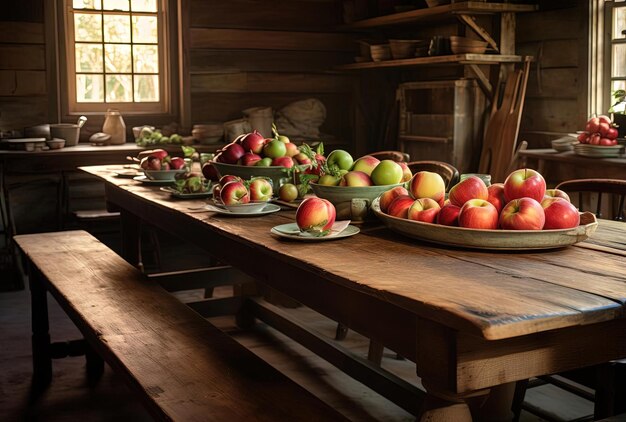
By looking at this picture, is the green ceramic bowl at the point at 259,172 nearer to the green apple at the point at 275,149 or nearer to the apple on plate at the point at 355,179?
the green apple at the point at 275,149

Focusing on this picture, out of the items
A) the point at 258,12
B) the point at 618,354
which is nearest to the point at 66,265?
the point at 618,354

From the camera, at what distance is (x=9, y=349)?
3895mm

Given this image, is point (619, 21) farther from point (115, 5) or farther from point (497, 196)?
point (115, 5)

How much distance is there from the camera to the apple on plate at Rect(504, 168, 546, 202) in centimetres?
196

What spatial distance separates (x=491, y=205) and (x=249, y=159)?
49.5 inches

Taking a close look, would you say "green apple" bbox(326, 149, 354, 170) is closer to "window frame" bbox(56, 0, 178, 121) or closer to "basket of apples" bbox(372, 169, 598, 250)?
"basket of apples" bbox(372, 169, 598, 250)

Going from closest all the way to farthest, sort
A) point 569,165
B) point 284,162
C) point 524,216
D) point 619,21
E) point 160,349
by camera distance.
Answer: point 524,216 → point 160,349 → point 284,162 → point 569,165 → point 619,21

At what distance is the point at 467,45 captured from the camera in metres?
5.01

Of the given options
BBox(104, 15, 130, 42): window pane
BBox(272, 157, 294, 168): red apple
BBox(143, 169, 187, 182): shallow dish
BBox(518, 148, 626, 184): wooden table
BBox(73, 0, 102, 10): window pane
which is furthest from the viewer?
BBox(104, 15, 130, 42): window pane

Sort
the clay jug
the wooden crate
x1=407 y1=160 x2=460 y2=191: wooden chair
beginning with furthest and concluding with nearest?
1. the clay jug
2. the wooden crate
3. x1=407 y1=160 x2=460 y2=191: wooden chair

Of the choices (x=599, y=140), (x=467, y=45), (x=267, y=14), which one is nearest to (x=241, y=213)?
(x=599, y=140)

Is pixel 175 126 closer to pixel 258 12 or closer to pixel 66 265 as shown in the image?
pixel 258 12

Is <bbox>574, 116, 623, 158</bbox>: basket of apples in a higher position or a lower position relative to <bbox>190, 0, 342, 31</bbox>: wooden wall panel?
lower

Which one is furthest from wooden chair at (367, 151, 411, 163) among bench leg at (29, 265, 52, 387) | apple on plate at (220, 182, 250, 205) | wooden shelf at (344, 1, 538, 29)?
bench leg at (29, 265, 52, 387)
